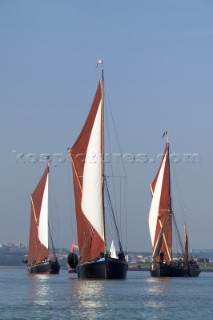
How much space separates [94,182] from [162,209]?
26326 mm

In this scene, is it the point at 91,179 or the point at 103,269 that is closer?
the point at 103,269

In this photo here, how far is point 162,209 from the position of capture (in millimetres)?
113375

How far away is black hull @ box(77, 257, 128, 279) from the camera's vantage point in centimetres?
8731

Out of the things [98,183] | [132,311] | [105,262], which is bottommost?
[132,311]

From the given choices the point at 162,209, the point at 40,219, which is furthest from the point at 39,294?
the point at 40,219

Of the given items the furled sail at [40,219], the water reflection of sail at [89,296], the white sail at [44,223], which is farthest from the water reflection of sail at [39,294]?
the furled sail at [40,219]

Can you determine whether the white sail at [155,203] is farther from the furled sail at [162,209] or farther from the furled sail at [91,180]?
the furled sail at [91,180]

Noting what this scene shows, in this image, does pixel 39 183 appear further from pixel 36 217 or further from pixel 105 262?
pixel 105 262

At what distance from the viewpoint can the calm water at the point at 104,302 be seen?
59.6 m

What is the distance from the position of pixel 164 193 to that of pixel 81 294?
40290 millimetres

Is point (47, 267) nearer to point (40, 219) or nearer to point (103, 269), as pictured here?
point (40, 219)

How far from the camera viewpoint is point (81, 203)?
89312 mm

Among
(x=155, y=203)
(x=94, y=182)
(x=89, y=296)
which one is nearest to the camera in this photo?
(x=89, y=296)

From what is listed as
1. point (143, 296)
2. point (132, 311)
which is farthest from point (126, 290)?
point (132, 311)
